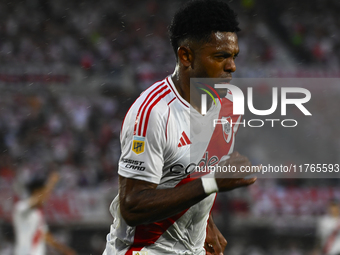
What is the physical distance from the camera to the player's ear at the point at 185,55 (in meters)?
2.82

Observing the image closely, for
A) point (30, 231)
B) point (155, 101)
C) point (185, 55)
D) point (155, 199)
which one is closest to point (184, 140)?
point (155, 101)

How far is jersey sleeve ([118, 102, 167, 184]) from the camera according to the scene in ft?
8.26

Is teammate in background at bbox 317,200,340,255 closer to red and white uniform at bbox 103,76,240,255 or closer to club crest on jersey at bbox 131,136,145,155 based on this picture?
red and white uniform at bbox 103,76,240,255

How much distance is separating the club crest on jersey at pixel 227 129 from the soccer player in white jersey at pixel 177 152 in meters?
0.02

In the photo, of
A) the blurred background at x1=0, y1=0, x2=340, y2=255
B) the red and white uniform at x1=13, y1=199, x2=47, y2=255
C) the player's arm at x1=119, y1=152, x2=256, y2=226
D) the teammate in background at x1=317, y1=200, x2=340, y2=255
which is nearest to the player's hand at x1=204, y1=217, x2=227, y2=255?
the player's arm at x1=119, y1=152, x2=256, y2=226

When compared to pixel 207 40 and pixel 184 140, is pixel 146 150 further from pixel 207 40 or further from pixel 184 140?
pixel 207 40

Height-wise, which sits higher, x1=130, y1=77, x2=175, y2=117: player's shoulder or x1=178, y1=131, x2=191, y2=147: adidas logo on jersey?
x1=130, y1=77, x2=175, y2=117: player's shoulder

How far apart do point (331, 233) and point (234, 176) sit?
776 cm

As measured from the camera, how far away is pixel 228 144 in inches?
125

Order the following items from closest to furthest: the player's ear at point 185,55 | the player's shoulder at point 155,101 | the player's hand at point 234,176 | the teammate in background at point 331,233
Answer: the player's hand at point 234,176, the player's shoulder at point 155,101, the player's ear at point 185,55, the teammate in background at point 331,233

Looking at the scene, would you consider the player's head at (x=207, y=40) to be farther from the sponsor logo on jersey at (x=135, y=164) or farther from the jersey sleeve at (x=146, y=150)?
the sponsor logo on jersey at (x=135, y=164)

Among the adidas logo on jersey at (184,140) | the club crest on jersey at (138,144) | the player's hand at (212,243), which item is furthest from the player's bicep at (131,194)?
the player's hand at (212,243)

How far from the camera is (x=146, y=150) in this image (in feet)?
8.29

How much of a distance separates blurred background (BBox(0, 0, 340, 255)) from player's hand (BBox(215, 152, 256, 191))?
7.80 m
